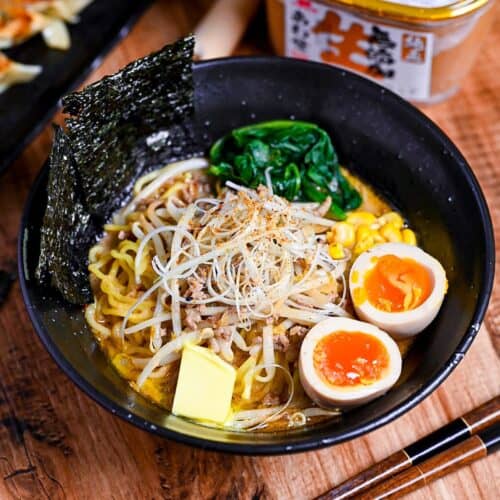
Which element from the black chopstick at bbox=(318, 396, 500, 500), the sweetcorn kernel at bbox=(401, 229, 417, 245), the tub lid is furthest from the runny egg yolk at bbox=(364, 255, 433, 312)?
the tub lid

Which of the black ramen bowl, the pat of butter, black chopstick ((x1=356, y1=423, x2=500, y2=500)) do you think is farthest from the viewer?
black chopstick ((x1=356, y1=423, x2=500, y2=500))

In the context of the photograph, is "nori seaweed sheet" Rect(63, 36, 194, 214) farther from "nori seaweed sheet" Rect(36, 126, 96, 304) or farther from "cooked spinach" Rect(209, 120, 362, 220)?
"cooked spinach" Rect(209, 120, 362, 220)

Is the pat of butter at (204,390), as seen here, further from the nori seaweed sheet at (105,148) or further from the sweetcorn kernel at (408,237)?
the sweetcorn kernel at (408,237)

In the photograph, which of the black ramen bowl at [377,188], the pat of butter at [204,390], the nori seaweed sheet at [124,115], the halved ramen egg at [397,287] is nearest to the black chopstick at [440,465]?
the black ramen bowl at [377,188]

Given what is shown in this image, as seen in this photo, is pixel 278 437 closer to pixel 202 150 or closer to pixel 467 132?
pixel 202 150

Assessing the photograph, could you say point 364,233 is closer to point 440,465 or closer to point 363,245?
point 363,245

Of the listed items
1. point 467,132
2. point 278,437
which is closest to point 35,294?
point 278,437

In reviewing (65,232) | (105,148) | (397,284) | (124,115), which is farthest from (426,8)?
(65,232)
